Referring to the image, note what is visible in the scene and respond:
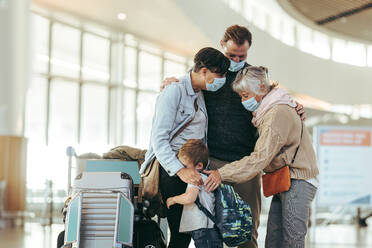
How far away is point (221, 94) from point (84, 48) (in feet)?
45.9

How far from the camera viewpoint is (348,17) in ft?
51.5

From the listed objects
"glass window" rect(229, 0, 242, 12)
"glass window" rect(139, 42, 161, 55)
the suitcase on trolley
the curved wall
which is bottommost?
the suitcase on trolley

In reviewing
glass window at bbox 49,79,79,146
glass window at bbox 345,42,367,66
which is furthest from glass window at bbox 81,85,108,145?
glass window at bbox 345,42,367,66

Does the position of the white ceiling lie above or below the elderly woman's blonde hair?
above

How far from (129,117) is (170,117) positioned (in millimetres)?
14635

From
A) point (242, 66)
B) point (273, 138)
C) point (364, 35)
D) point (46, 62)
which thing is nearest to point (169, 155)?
point (273, 138)

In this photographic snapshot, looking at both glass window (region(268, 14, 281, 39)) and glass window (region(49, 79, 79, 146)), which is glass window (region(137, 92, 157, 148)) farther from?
glass window (region(268, 14, 281, 39))

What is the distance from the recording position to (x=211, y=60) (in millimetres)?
2949

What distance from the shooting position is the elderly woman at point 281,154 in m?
2.88

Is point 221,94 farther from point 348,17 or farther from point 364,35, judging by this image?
point 364,35

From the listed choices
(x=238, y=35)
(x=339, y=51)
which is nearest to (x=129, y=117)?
(x=339, y=51)

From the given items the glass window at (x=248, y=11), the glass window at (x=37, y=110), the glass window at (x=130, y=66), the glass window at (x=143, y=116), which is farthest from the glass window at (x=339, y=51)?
the glass window at (x=37, y=110)

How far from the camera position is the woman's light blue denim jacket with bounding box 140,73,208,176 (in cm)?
293

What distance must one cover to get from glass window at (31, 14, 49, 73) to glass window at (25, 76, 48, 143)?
1.16 ft
